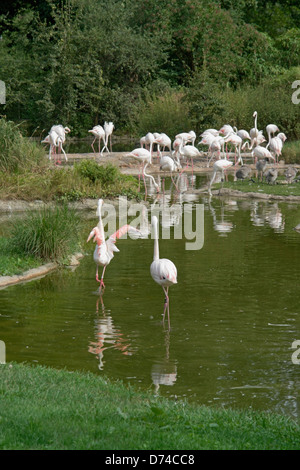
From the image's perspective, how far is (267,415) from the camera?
5.26 m

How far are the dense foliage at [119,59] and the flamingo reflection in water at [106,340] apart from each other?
22066 millimetres

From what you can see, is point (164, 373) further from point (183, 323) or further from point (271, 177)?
point (271, 177)

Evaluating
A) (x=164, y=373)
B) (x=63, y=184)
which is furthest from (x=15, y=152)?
(x=164, y=373)

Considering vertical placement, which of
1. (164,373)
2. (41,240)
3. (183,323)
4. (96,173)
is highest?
(96,173)

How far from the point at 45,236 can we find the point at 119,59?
25342 millimetres

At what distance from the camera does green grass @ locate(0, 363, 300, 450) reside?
168 inches

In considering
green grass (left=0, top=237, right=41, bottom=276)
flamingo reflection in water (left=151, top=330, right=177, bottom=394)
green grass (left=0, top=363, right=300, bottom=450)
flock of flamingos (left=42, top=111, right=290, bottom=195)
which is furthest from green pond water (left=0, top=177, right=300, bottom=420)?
flock of flamingos (left=42, top=111, right=290, bottom=195)

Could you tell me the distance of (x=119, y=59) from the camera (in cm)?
3456

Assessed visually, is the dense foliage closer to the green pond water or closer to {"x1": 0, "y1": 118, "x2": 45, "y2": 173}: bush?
{"x1": 0, "y1": 118, "x2": 45, "y2": 173}: bush

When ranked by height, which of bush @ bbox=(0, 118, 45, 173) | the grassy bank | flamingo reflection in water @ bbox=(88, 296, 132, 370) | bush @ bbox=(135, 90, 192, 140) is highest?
bush @ bbox=(135, 90, 192, 140)

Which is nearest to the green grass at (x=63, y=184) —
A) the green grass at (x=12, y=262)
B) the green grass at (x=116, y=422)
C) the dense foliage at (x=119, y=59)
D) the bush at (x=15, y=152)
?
the bush at (x=15, y=152)

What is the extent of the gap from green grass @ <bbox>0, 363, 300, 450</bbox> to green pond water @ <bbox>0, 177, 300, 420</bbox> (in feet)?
2.45

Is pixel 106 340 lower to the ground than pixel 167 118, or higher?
lower
